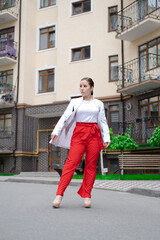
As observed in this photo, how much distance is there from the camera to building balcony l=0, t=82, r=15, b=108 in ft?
80.7

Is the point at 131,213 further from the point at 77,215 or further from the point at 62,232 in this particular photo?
the point at 62,232

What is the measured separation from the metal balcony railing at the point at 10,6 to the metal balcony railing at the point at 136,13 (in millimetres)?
8358

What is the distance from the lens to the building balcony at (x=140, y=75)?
18688 millimetres

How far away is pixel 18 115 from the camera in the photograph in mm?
24812

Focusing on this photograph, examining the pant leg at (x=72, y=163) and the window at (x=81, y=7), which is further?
the window at (x=81, y=7)

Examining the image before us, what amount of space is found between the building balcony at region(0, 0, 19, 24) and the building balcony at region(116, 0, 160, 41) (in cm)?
825

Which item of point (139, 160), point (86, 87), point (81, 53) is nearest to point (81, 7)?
point (81, 53)

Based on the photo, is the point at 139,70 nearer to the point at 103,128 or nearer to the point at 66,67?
the point at 66,67

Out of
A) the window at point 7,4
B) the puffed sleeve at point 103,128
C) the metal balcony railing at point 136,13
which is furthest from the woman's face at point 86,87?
the window at point 7,4

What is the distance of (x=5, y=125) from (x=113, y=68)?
8.86 metres

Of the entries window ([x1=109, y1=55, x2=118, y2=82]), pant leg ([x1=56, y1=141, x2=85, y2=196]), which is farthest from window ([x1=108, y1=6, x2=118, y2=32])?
pant leg ([x1=56, y1=141, x2=85, y2=196])

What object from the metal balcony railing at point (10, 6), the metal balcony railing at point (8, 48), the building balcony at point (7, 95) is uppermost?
the metal balcony railing at point (10, 6)

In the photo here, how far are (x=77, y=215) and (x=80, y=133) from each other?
1.38 metres

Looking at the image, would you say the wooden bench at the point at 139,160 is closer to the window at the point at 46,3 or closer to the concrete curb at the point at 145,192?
the concrete curb at the point at 145,192
